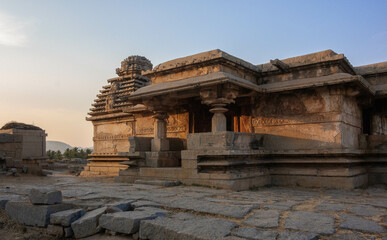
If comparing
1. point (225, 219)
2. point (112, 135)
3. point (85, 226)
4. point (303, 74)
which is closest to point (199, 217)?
point (225, 219)

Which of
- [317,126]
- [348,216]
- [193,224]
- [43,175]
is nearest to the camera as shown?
[193,224]

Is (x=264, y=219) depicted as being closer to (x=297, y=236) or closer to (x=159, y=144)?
(x=297, y=236)

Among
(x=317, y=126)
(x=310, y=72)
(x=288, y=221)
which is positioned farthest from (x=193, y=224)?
(x=310, y=72)

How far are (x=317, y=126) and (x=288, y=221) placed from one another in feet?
14.2

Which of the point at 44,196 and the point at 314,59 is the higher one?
the point at 314,59

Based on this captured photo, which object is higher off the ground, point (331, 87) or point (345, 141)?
point (331, 87)

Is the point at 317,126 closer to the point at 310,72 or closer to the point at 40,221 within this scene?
the point at 310,72

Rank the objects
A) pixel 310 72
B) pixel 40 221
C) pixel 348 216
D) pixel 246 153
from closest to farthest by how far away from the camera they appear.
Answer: pixel 348 216 → pixel 40 221 → pixel 246 153 → pixel 310 72

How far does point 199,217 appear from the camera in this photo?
12.3 ft

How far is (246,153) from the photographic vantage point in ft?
22.2

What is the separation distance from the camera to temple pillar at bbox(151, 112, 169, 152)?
337 inches

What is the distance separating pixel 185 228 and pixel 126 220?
0.74m

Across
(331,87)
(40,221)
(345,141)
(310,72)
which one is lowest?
(40,221)

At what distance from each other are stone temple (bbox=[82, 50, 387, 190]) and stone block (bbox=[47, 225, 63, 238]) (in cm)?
322
